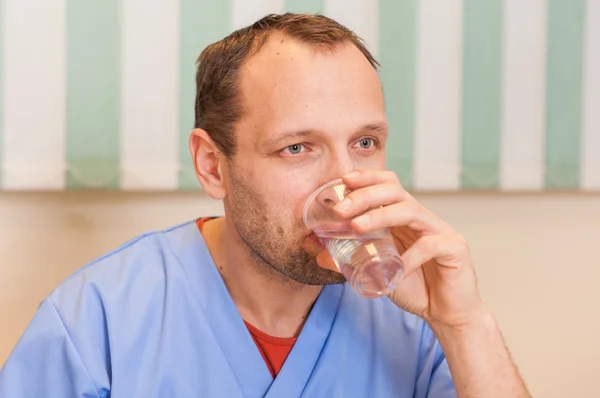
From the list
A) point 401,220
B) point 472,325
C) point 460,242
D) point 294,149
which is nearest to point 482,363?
point 472,325

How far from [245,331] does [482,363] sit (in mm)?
406

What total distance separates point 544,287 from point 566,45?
0.63 metres

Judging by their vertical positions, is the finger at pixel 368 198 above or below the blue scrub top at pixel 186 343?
above

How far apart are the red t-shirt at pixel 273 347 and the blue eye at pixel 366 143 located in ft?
1.26

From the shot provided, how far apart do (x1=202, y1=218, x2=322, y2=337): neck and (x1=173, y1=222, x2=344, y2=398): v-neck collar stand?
0.04 metres

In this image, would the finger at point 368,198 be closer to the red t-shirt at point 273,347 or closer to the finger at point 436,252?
the finger at point 436,252

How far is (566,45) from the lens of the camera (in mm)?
1909

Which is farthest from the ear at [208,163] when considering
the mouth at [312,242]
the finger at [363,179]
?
the finger at [363,179]

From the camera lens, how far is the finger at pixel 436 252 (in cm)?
112

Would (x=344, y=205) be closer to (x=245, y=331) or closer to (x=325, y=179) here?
(x=325, y=179)

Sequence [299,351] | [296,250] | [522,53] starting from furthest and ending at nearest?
[522,53] < [299,351] < [296,250]

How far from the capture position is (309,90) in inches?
48.6

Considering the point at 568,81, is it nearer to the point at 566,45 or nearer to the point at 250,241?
the point at 566,45

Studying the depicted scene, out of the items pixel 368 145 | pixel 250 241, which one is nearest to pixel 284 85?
pixel 368 145
